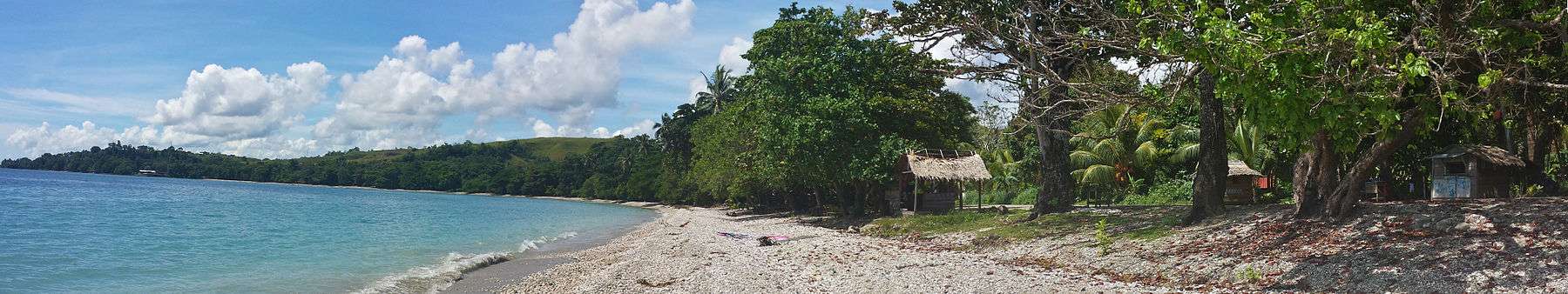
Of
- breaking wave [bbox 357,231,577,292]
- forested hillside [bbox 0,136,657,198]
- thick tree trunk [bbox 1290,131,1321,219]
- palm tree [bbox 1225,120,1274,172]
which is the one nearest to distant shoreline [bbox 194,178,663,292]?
breaking wave [bbox 357,231,577,292]

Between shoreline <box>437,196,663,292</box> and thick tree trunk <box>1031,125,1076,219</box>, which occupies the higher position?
thick tree trunk <box>1031,125,1076,219</box>

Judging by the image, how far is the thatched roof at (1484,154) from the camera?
51.3 ft

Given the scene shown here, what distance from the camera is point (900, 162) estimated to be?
26.4 metres

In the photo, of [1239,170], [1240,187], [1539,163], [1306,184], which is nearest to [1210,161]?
[1306,184]

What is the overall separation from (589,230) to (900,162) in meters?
12.9

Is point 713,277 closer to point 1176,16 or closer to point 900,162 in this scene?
point 1176,16

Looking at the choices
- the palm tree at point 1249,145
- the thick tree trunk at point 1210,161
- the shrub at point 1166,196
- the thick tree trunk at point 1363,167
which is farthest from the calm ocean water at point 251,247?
the palm tree at point 1249,145

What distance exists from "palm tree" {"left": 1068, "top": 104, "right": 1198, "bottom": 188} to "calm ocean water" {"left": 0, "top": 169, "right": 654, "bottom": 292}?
16.5m

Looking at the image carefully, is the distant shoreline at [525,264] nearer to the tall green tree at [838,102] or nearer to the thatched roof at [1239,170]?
the tall green tree at [838,102]

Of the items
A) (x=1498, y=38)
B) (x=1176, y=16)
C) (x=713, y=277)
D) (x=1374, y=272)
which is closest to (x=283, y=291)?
(x=713, y=277)

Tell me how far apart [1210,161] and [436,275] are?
544 inches

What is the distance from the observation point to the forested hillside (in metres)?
92.8

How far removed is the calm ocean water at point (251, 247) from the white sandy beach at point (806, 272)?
282cm

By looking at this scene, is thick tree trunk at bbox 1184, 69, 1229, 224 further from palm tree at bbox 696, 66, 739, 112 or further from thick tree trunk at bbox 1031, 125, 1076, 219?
palm tree at bbox 696, 66, 739, 112
